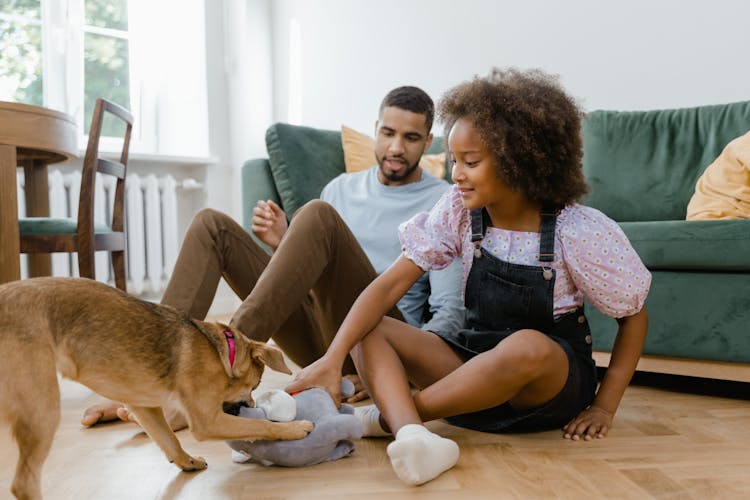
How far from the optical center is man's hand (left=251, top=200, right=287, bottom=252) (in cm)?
196

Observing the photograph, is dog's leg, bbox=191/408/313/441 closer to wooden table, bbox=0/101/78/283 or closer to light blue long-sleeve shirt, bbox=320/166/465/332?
light blue long-sleeve shirt, bbox=320/166/465/332

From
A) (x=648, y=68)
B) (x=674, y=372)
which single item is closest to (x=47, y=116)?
(x=674, y=372)

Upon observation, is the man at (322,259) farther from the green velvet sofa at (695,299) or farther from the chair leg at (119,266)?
the chair leg at (119,266)

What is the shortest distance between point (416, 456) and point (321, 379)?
307mm

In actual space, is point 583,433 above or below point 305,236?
below

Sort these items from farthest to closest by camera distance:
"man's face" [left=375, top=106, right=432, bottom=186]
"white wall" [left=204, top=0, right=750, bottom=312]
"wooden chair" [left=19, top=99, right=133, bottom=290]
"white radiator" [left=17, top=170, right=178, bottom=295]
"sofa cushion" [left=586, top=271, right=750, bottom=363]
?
"white radiator" [left=17, top=170, right=178, bottom=295], "white wall" [left=204, top=0, right=750, bottom=312], "wooden chair" [left=19, top=99, right=133, bottom=290], "man's face" [left=375, top=106, right=432, bottom=186], "sofa cushion" [left=586, top=271, right=750, bottom=363]

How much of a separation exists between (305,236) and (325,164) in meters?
1.25

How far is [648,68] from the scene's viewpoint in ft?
9.88

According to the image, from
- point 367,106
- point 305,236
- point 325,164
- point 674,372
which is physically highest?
point 367,106

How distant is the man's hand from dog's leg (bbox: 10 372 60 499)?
3.07 ft

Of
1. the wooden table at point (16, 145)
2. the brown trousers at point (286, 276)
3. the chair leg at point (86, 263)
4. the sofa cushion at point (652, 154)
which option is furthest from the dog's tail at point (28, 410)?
the sofa cushion at point (652, 154)

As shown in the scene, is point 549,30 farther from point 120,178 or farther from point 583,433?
point 583,433

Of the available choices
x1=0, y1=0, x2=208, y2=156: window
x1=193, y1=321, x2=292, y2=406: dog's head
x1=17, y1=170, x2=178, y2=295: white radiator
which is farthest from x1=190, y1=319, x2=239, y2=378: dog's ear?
x1=0, y1=0, x2=208, y2=156: window

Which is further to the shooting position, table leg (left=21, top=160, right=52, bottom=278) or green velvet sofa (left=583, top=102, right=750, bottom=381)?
table leg (left=21, top=160, right=52, bottom=278)
